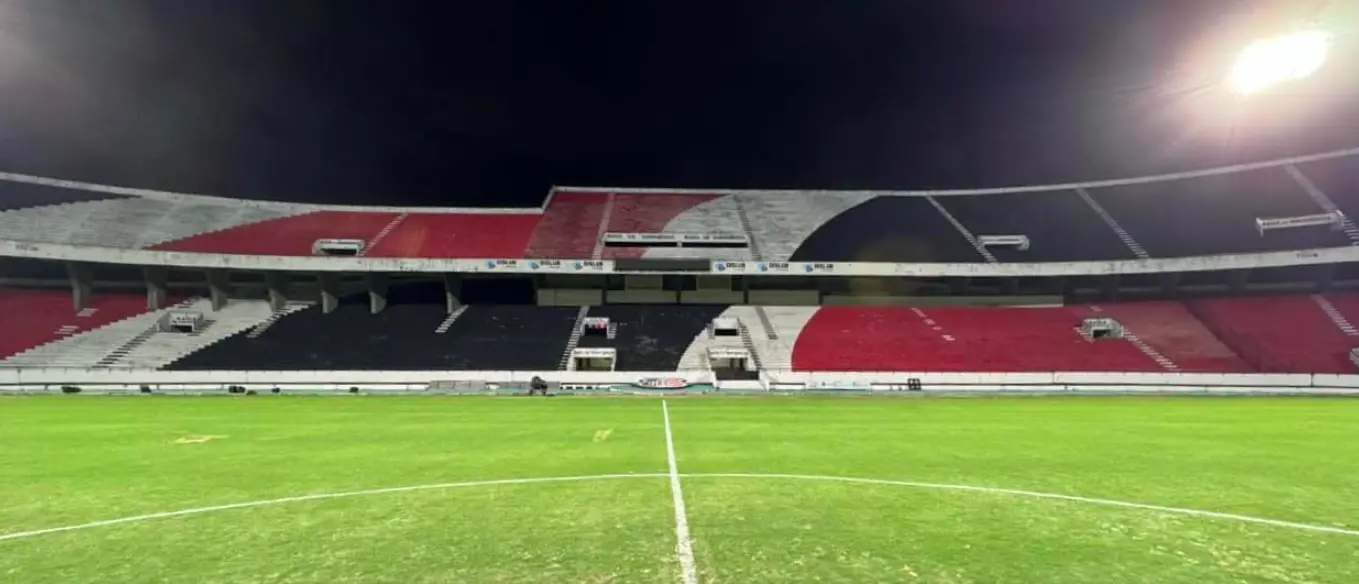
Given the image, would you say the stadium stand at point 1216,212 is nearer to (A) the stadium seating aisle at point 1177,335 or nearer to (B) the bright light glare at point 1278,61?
(A) the stadium seating aisle at point 1177,335

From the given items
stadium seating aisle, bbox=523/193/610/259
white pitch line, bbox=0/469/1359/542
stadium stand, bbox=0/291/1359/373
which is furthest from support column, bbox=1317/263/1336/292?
white pitch line, bbox=0/469/1359/542

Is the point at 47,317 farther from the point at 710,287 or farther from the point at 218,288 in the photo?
the point at 710,287

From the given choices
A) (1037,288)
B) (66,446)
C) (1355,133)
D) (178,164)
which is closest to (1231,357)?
(1037,288)

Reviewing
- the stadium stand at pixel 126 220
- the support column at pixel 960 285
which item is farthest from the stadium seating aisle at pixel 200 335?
the support column at pixel 960 285

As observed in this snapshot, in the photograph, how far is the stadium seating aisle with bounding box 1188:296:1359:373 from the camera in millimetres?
31672

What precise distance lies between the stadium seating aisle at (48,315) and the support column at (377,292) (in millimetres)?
12869

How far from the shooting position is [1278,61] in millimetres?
28688

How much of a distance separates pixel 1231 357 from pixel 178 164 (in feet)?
201

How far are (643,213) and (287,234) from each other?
78.7 feet

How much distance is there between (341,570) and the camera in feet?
13.8

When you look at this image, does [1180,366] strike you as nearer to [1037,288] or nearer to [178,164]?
[1037,288]

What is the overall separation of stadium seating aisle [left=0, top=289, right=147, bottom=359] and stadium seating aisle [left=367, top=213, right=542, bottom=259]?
47.4 ft

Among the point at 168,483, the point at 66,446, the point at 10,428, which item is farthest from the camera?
the point at 10,428

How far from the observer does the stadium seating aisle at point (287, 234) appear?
124 feet
